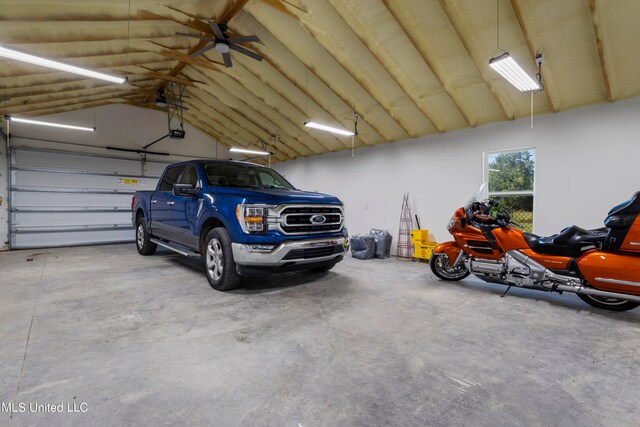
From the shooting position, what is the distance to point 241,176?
453 centimetres

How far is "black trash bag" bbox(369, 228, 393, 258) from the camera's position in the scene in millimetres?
7016

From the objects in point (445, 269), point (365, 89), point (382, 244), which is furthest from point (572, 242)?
point (365, 89)

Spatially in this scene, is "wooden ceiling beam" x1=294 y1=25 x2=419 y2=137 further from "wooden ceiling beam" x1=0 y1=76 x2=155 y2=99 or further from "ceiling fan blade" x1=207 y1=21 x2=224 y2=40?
"wooden ceiling beam" x1=0 y1=76 x2=155 y2=99

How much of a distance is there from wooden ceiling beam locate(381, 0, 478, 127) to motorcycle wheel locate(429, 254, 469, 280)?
2.97m

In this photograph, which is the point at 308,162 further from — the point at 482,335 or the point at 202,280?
the point at 482,335

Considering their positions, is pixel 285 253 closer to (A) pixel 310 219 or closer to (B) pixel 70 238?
(A) pixel 310 219

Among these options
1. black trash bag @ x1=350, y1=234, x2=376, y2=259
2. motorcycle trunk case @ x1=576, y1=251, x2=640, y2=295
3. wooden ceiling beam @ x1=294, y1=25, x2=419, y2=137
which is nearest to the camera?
motorcycle trunk case @ x1=576, y1=251, x2=640, y2=295

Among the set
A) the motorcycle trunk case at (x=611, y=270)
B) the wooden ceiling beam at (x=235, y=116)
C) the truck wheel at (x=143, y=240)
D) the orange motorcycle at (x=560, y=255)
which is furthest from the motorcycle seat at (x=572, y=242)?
the wooden ceiling beam at (x=235, y=116)

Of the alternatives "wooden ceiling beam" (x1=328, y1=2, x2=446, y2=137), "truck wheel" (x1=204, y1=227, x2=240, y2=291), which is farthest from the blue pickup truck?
"wooden ceiling beam" (x1=328, y1=2, x2=446, y2=137)

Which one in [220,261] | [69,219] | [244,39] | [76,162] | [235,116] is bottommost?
[220,261]

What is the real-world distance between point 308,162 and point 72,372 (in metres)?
9.04

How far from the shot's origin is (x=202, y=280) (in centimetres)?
431

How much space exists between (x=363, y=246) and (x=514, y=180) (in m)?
3.35

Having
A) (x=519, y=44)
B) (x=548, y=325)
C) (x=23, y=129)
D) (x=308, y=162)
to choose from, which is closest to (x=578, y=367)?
(x=548, y=325)
